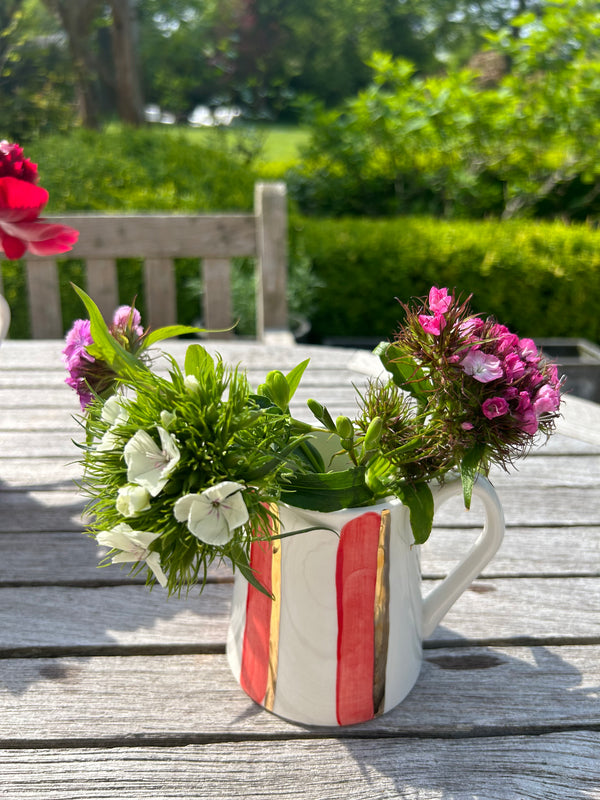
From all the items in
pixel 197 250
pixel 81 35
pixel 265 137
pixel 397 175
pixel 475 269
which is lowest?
pixel 475 269

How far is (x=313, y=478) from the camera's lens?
571 mm

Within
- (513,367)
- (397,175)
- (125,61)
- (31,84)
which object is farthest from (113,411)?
(31,84)

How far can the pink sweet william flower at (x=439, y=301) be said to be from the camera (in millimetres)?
535

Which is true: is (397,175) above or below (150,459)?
below

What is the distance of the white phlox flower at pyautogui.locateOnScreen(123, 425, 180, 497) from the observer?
463 millimetres

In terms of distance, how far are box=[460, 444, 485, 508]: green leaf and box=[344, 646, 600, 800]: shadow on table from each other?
0.75 feet

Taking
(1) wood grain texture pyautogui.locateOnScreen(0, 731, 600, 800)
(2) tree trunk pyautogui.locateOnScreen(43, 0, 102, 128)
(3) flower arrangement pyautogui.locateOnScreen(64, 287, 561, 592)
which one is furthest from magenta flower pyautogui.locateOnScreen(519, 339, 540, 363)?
(2) tree trunk pyautogui.locateOnScreen(43, 0, 102, 128)

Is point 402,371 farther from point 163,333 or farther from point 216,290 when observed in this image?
point 216,290

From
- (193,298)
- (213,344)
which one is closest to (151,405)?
(213,344)

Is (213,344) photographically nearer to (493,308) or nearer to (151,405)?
(151,405)

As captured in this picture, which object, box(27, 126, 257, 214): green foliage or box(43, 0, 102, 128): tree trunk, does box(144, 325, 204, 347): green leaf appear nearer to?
box(27, 126, 257, 214): green foliage

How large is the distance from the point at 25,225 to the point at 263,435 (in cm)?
47

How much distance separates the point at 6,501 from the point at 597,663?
0.77 m

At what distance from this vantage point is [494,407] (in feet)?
1.68
